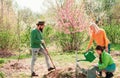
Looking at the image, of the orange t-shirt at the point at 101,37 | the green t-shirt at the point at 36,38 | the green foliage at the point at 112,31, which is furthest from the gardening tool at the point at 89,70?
the green foliage at the point at 112,31

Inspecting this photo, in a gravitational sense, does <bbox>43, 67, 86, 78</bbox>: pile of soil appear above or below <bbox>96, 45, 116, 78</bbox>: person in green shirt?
below

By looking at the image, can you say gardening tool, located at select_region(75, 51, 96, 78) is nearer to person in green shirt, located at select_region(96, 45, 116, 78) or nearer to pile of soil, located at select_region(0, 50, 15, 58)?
person in green shirt, located at select_region(96, 45, 116, 78)

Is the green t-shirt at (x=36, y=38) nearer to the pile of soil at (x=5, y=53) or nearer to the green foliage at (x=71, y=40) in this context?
the pile of soil at (x=5, y=53)

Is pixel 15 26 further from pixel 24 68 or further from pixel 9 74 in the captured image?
pixel 9 74

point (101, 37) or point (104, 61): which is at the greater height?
point (101, 37)

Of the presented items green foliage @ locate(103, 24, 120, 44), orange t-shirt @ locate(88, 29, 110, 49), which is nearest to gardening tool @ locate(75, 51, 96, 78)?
orange t-shirt @ locate(88, 29, 110, 49)

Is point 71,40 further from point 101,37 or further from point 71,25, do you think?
point 101,37

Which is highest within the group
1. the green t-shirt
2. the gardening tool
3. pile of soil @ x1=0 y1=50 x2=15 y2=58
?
the green t-shirt

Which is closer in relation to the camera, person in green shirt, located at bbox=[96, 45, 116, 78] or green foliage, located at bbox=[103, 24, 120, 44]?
person in green shirt, located at bbox=[96, 45, 116, 78]

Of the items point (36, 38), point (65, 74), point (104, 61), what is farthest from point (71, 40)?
point (104, 61)

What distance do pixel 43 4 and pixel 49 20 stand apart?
2604mm

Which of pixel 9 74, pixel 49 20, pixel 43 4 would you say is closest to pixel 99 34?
pixel 9 74

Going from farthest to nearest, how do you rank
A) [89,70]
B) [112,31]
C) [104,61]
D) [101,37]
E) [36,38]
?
[112,31] < [36,38] < [101,37] < [89,70] < [104,61]

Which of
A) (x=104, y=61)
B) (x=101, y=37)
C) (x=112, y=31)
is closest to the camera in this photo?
(x=104, y=61)
